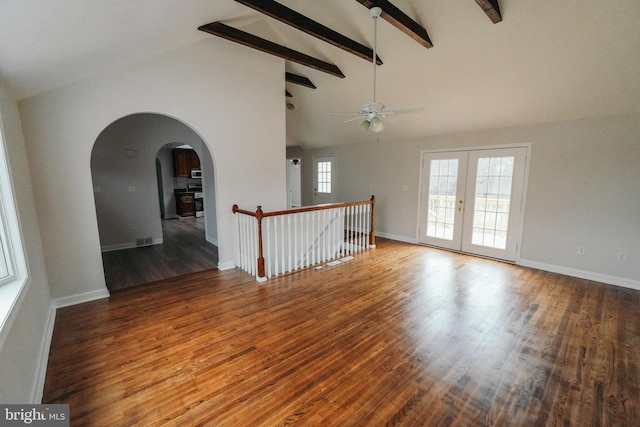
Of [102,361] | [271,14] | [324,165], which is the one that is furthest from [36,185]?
[324,165]

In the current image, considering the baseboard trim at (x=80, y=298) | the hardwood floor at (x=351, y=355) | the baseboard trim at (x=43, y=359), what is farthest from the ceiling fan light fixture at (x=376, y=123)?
the baseboard trim at (x=80, y=298)

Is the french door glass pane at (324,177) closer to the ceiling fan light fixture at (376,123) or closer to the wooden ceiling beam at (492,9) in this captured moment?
the ceiling fan light fixture at (376,123)

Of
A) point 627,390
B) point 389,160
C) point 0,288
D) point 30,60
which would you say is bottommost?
point 627,390

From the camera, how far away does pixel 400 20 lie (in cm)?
293

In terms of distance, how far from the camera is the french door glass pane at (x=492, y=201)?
15.5ft

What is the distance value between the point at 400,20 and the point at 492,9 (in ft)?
2.84

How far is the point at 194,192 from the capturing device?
9.19 metres

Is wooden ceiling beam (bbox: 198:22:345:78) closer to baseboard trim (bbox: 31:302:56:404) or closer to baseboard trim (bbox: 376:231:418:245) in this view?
baseboard trim (bbox: 31:302:56:404)

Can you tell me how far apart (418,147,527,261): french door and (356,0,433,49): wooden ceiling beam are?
2.50 meters

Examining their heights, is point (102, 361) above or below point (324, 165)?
below

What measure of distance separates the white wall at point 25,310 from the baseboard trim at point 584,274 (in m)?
6.06

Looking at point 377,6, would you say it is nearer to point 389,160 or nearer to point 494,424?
point 494,424

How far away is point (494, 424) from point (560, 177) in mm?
4061

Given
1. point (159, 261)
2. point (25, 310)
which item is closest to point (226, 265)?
point (159, 261)
